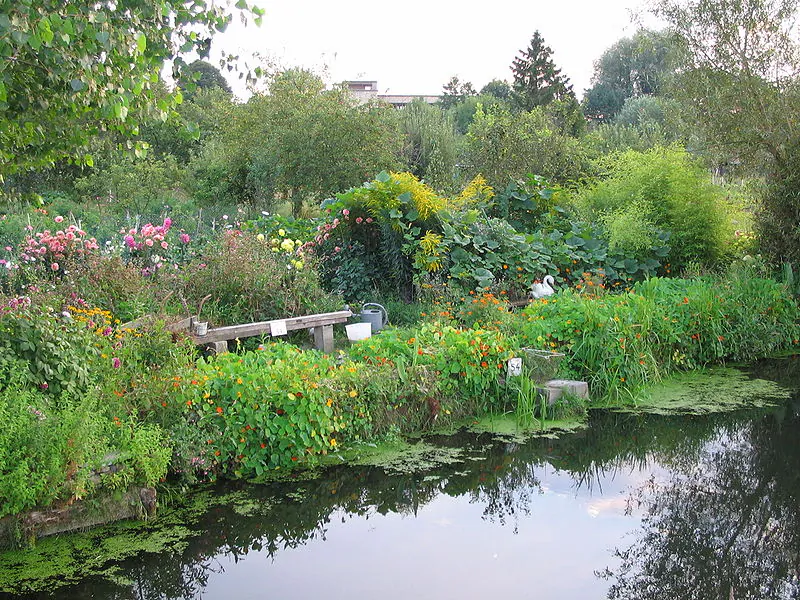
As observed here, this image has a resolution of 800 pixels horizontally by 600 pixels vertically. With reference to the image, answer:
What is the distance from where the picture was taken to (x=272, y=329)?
693 centimetres

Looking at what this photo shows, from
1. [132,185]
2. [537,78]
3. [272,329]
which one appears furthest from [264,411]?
[537,78]

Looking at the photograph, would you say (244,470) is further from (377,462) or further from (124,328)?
(124,328)

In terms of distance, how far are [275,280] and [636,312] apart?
142 inches

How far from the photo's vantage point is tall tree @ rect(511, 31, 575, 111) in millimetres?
31359

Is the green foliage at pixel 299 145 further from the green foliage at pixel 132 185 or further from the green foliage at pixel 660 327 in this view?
the green foliage at pixel 660 327

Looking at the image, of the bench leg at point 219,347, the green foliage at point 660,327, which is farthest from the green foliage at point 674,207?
the bench leg at point 219,347

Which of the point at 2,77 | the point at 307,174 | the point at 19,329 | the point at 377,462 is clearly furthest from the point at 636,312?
the point at 307,174

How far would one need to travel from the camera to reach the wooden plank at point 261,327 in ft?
21.7

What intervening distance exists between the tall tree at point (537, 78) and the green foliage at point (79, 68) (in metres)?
28.3

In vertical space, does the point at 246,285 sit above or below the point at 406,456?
above

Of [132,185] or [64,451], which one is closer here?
[64,451]

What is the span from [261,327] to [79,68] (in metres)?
3.68

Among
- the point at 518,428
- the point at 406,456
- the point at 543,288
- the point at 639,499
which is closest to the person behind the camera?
the point at 639,499

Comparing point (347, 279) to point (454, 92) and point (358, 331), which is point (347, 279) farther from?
point (454, 92)
